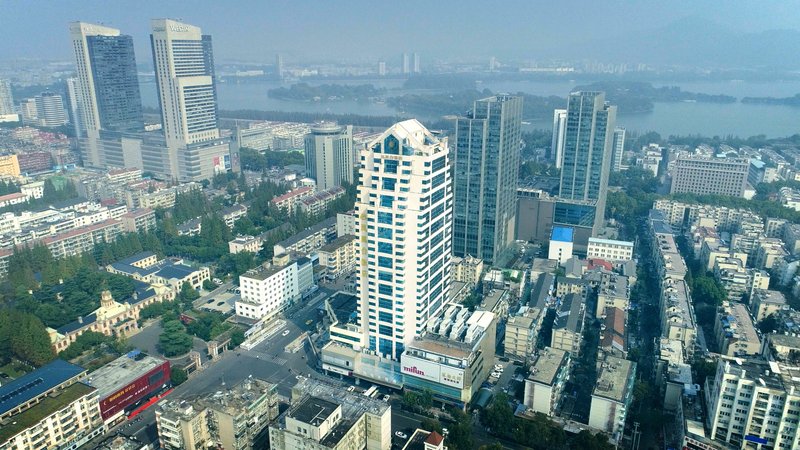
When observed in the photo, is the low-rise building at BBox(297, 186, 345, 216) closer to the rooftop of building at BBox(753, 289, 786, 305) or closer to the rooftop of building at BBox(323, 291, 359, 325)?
the rooftop of building at BBox(323, 291, 359, 325)

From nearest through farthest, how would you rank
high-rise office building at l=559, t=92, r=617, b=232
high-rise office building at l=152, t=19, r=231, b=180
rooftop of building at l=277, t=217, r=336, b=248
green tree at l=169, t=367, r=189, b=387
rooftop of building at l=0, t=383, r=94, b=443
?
rooftop of building at l=0, t=383, r=94, b=443, green tree at l=169, t=367, r=189, b=387, rooftop of building at l=277, t=217, r=336, b=248, high-rise office building at l=559, t=92, r=617, b=232, high-rise office building at l=152, t=19, r=231, b=180

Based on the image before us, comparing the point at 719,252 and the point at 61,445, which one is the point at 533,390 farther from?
the point at 719,252

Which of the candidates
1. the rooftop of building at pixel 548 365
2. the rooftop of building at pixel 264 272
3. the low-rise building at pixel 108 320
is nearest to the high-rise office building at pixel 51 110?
the low-rise building at pixel 108 320

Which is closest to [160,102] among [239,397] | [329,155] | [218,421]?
[329,155]

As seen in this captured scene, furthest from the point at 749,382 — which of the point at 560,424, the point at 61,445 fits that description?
the point at 61,445

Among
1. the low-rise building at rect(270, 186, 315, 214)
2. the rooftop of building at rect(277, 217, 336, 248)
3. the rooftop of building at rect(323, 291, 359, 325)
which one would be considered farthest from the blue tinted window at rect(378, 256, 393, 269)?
the low-rise building at rect(270, 186, 315, 214)

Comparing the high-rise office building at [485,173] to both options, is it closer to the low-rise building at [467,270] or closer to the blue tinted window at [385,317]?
the low-rise building at [467,270]
